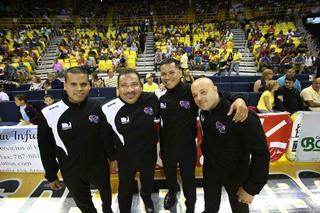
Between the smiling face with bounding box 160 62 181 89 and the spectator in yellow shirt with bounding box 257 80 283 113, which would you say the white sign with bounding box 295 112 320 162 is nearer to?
the spectator in yellow shirt with bounding box 257 80 283 113

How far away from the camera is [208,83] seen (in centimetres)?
229

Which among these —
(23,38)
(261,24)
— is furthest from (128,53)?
(261,24)

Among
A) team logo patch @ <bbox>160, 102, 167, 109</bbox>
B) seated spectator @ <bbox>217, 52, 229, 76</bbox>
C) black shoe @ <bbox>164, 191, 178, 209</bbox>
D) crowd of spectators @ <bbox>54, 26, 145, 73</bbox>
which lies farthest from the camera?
crowd of spectators @ <bbox>54, 26, 145, 73</bbox>

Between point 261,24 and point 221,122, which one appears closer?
point 221,122

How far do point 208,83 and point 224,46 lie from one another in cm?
1369

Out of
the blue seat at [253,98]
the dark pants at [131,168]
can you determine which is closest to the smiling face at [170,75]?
the dark pants at [131,168]

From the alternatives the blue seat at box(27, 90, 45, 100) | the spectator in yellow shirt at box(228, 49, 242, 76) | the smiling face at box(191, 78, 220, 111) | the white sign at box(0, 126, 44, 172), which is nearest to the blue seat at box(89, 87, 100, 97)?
the blue seat at box(27, 90, 45, 100)

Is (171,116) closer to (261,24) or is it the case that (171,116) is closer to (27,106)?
(27,106)

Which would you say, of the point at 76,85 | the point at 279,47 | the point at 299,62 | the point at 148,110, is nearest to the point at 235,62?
the point at 299,62

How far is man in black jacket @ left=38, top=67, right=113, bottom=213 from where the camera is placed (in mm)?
2512

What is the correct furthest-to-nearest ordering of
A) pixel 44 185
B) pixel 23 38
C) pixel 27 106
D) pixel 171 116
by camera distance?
Answer: pixel 23 38 → pixel 27 106 → pixel 44 185 → pixel 171 116

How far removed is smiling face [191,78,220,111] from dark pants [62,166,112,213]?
125cm

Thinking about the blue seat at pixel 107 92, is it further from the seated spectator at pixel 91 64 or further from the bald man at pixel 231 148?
the bald man at pixel 231 148

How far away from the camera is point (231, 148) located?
2.35m
